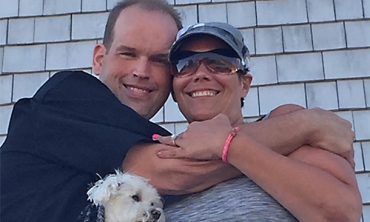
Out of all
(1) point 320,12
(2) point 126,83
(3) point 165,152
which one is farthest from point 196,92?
(1) point 320,12

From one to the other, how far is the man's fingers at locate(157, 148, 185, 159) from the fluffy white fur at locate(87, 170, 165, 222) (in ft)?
0.34

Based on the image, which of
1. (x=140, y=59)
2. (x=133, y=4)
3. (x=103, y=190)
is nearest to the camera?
(x=103, y=190)

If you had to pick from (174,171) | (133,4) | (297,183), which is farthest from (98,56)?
(297,183)

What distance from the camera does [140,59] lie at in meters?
2.29

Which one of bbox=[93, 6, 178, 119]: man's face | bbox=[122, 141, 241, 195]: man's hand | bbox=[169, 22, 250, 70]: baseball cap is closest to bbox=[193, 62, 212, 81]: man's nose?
bbox=[169, 22, 250, 70]: baseball cap

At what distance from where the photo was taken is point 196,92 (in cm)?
221

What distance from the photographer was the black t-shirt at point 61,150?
5.48 ft

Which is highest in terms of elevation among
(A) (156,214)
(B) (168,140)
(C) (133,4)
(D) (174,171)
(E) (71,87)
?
(C) (133,4)

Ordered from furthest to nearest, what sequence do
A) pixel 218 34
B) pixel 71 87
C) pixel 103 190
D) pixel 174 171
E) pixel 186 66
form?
pixel 186 66 < pixel 218 34 < pixel 71 87 < pixel 174 171 < pixel 103 190

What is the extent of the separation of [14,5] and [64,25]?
46cm

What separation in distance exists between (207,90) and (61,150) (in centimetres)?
74

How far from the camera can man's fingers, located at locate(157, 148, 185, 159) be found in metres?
1.73

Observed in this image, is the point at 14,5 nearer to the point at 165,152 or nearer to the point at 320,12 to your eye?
the point at 320,12

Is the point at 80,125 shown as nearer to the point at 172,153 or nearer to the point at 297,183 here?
the point at 172,153
